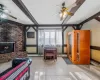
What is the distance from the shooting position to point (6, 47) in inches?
296

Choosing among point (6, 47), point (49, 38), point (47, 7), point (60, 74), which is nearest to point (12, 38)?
Answer: point (6, 47)

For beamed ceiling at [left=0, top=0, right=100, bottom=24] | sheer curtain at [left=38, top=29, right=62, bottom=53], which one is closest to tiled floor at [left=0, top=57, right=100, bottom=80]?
beamed ceiling at [left=0, top=0, right=100, bottom=24]

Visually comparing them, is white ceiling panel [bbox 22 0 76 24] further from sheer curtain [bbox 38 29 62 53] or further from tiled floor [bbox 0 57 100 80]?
sheer curtain [bbox 38 29 62 53]

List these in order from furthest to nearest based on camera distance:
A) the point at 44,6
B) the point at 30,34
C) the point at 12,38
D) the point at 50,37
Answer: the point at 50,37 < the point at 30,34 < the point at 12,38 < the point at 44,6

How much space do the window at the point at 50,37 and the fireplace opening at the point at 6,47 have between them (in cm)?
277

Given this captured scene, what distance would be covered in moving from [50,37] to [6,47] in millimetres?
3973

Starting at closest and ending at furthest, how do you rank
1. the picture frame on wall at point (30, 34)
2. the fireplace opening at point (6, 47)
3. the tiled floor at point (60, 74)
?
the tiled floor at point (60, 74) → the fireplace opening at point (6, 47) → the picture frame on wall at point (30, 34)

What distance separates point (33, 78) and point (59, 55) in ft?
18.5

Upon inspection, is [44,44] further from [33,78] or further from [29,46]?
[33,78]

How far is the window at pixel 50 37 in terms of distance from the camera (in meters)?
10.0

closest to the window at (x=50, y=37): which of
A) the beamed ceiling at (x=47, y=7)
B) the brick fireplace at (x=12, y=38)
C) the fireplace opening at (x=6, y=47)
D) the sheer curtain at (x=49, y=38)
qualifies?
the sheer curtain at (x=49, y=38)

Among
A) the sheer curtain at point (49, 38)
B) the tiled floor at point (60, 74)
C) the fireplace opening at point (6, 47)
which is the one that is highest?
the sheer curtain at point (49, 38)

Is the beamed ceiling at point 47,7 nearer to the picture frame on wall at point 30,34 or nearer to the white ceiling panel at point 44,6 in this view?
the white ceiling panel at point 44,6

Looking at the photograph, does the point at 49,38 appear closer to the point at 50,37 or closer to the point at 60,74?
the point at 50,37
